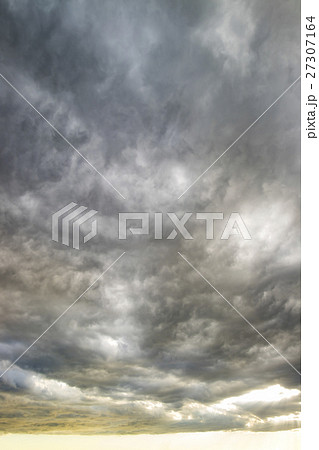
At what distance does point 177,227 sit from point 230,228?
10.1 feet
